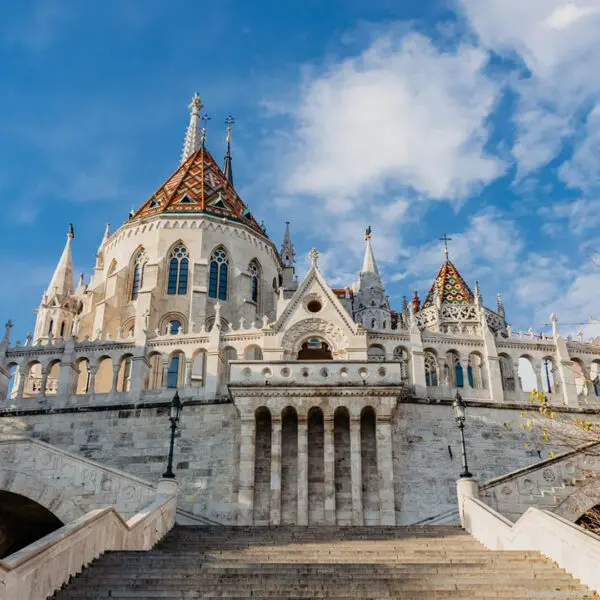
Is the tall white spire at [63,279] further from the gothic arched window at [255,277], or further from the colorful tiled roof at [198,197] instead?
the gothic arched window at [255,277]

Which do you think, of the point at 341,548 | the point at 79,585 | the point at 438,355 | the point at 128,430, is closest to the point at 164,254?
the point at 128,430

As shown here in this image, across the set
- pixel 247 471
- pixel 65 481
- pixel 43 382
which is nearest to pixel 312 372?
pixel 247 471

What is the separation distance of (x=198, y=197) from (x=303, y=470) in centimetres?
1897

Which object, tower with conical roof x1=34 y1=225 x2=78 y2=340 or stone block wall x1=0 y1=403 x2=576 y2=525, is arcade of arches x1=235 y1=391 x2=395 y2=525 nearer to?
stone block wall x1=0 y1=403 x2=576 y2=525

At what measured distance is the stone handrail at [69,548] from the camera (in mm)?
10531

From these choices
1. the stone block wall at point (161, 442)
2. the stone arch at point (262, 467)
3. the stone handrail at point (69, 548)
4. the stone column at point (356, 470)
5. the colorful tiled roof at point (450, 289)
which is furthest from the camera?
the colorful tiled roof at point (450, 289)

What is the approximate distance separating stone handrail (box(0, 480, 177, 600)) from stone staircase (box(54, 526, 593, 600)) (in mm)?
252

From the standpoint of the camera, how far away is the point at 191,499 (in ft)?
77.2

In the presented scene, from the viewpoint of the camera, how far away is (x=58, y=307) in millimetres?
38875

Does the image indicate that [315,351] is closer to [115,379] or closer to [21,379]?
[115,379]

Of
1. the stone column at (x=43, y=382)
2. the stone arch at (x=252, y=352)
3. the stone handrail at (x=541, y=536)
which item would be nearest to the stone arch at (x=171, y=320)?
the stone arch at (x=252, y=352)

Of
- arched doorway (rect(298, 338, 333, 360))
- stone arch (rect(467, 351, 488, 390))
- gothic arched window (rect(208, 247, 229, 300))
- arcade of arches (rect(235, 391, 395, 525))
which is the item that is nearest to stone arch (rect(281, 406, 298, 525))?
arcade of arches (rect(235, 391, 395, 525))

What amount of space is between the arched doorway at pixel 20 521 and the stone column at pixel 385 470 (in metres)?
9.32

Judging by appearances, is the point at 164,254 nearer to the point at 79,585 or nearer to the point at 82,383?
the point at 82,383
